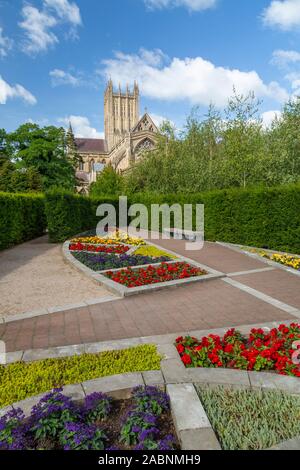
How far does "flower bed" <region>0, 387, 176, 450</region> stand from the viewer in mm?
2354

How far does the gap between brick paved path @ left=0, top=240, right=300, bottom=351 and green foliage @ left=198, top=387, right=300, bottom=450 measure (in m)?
1.94

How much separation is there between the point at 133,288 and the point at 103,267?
2.51 meters

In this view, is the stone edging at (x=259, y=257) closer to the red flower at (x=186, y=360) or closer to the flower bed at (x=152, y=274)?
the flower bed at (x=152, y=274)

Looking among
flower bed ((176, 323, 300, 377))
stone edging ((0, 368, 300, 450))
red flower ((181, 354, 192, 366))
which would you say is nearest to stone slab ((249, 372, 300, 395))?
stone edging ((0, 368, 300, 450))

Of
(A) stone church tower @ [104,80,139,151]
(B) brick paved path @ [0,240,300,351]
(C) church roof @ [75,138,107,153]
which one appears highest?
(A) stone church tower @ [104,80,139,151]

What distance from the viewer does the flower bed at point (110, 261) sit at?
9.38 meters

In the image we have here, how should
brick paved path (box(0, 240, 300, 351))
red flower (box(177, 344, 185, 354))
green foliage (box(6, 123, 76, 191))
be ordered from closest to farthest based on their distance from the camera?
red flower (box(177, 344, 185, 354)) → brick paved path (box(0, 240, 300, 351)) → green foliage (box(6, 123, 76, 191))

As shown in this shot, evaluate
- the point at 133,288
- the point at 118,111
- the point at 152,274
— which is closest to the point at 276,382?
the point at 133,288

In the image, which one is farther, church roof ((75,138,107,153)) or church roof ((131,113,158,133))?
church roof ((75,138,107,153))

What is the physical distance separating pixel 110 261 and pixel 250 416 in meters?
7.68

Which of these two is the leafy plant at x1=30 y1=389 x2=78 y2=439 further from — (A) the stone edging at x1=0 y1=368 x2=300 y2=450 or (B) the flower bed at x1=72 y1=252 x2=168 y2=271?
(B) the flower bed at x1=72 y1=252 x2=168 y2=271

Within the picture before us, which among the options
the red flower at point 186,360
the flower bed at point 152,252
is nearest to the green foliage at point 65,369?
the red flower at point 186,360

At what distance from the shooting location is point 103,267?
916 cm
